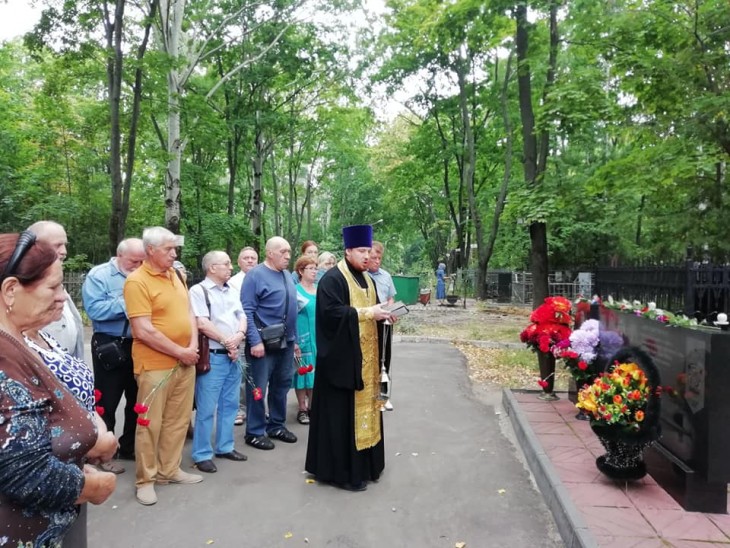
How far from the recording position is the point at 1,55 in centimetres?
2056

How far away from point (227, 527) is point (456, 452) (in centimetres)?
250

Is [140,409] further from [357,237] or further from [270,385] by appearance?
[357,237]

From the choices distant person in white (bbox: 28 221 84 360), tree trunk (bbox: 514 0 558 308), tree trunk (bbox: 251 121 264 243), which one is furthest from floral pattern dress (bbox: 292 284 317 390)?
tree trunk (bbox: 251 121 264 243)

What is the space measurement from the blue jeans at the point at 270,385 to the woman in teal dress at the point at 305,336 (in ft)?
1.90

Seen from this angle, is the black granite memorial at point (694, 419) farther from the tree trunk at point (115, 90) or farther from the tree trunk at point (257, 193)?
the tree trunk at point (257, 193)

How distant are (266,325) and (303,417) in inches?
61.3

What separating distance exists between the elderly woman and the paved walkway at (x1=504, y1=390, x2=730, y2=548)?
293 cm

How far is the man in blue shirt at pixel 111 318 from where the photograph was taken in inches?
178

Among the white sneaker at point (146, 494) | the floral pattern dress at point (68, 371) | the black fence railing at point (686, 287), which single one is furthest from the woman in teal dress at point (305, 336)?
the black fence railing at point (686, 287)

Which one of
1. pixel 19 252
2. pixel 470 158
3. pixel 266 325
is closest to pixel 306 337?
pixel 266 325

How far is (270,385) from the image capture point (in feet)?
18.4

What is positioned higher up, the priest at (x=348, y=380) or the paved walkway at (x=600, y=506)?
the priest at (x=348, y=380)

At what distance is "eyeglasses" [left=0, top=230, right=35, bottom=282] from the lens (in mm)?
1673

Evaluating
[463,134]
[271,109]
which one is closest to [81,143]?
[271,109]
